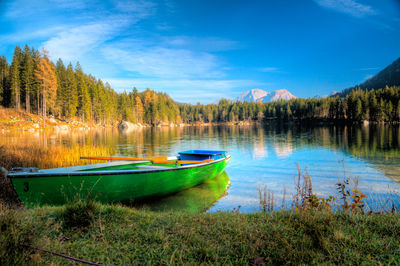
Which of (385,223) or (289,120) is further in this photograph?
(289,120)

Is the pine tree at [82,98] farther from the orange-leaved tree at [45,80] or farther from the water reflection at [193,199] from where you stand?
the water reflection at [193,199]

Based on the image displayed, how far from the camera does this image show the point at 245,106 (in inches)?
6422

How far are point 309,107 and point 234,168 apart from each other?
13411 cm

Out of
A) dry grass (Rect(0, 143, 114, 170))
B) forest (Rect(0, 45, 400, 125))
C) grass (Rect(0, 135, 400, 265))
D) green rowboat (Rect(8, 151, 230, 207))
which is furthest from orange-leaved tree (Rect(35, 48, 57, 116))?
grass (Rect(0, 135, 400, 265))

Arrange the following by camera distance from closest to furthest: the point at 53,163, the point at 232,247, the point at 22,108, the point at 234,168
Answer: the point at 232,247, the point at 53,163, the point at 234,168, the point at 22,108

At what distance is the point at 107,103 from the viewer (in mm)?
82188

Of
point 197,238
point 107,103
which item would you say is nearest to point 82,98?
point 107,103

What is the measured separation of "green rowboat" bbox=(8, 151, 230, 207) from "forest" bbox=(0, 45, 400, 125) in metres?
52.5

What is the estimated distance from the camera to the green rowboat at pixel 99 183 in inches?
246

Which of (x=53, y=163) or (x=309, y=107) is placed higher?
(x=309, y=107)

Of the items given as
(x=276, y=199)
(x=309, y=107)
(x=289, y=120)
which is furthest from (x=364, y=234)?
(x=289, y=120)

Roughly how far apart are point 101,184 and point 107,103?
82.9 meters

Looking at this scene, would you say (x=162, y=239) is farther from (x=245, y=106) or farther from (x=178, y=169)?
(x=245, y=106)

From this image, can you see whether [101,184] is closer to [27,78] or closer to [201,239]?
[201,239]
